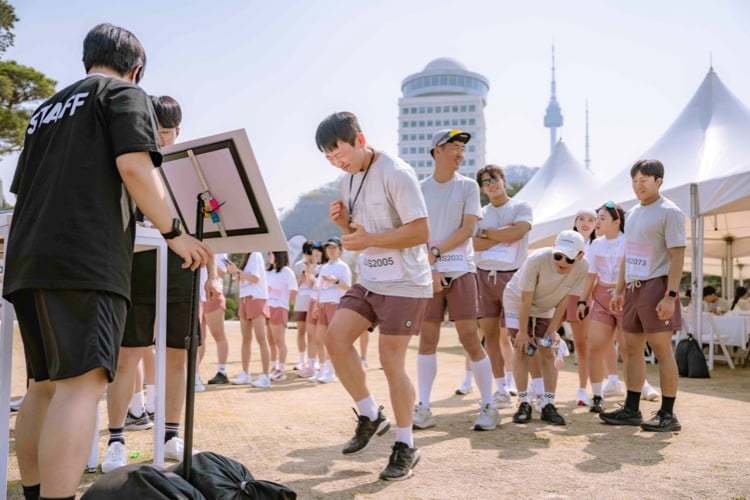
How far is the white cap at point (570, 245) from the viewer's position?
5.01 metres

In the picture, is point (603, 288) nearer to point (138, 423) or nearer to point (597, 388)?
point (597, 388)

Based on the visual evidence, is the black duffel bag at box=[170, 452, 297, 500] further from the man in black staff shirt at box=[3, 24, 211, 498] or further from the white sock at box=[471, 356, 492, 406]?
the white sock at box=[471, 356, 492, 406]

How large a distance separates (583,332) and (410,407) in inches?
125

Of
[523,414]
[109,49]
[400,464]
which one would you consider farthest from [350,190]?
[523,414]

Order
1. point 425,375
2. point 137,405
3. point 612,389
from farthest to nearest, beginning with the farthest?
1. point 612,389
2. point 137,405
3. point 425,375

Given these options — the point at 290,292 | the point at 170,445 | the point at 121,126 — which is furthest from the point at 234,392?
the point at 121,126

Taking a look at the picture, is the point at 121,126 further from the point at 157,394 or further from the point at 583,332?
the point at 583,332

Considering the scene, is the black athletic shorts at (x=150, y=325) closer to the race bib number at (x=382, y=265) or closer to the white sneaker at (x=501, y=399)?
the race bib number at (x=382, y=265)

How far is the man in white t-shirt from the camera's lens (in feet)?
15.7

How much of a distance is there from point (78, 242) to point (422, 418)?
326 centimetres

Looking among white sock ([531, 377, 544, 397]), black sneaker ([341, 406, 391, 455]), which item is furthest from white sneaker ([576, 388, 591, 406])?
black sneaker ([341, 406, 391, 455])

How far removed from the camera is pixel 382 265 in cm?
356

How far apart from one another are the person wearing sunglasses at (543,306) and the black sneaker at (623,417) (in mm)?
336

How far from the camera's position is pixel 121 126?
2244 mm
